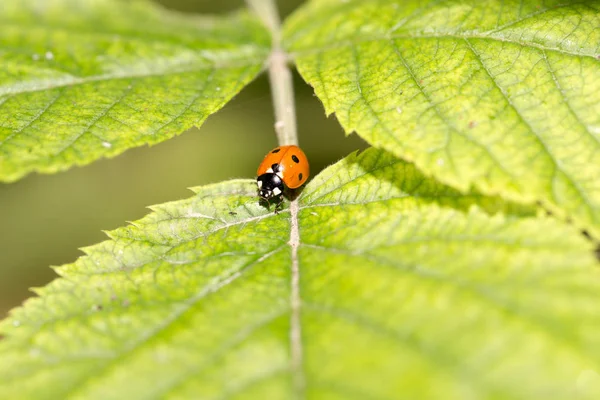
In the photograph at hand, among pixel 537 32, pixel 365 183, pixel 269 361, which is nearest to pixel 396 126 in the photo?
pixel 365 183

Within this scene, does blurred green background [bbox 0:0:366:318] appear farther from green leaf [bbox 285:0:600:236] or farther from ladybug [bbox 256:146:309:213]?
green leaf [bbox 285:0:600:236]

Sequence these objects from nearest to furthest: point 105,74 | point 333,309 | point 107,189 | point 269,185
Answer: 1. point 333,309
2. point 269,185
3. point 105,74
4. point 107,189

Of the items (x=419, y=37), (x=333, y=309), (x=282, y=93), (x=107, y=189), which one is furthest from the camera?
(x=107, y=189)

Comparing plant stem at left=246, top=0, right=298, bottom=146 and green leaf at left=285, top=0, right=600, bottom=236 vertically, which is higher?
plant stem at left=246, top=0, right=298, bottom=146

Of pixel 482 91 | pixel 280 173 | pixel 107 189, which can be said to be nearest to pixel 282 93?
pixel 280 173

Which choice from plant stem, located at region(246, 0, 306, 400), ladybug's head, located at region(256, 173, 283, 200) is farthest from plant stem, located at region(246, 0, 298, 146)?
ladybug's head, located at region(256, 173, 283, 200)

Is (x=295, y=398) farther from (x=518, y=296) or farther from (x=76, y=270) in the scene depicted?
(x=76, y=270)

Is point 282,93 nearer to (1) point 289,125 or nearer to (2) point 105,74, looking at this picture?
(1) point 289,125
